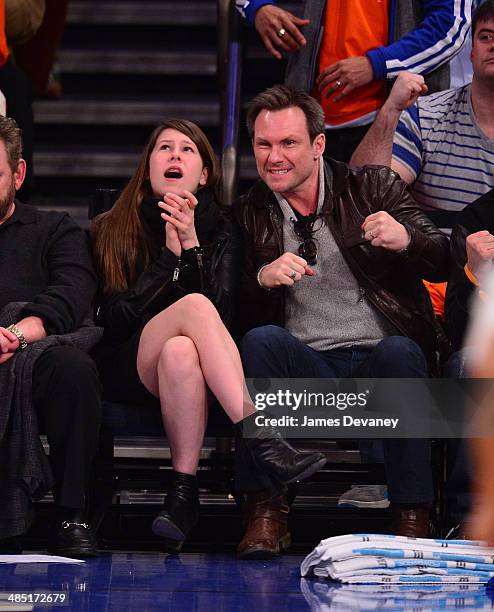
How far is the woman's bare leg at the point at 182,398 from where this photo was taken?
10.3ft

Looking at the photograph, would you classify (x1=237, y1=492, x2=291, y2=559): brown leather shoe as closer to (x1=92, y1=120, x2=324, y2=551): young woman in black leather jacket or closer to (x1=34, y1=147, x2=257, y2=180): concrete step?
(x1=92, y1=120, x2=324, y2=551): young woman in black leather jacket

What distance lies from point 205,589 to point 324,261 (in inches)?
45.3

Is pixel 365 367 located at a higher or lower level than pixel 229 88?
lower

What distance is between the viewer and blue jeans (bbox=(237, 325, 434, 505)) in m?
3.10

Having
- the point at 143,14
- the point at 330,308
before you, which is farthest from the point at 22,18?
the point at 330,308

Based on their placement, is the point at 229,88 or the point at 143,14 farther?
the point at 143,14

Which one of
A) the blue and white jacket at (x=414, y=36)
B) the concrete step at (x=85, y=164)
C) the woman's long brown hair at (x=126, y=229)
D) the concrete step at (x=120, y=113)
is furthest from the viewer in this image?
the concrete step at (x=120, y=113)

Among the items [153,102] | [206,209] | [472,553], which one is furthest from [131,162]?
[472,553]

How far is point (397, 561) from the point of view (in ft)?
8.97

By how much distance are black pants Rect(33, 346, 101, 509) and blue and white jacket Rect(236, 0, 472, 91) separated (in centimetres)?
143

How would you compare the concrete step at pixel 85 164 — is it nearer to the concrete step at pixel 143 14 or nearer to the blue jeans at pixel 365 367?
the concrete step at pixel 143 14

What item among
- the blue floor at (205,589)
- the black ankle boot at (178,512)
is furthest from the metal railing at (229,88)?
the blue floor at (205,589)

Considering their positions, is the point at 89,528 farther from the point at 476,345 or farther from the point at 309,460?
the point at 476,345

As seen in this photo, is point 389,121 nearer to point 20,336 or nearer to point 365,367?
point 365,367
